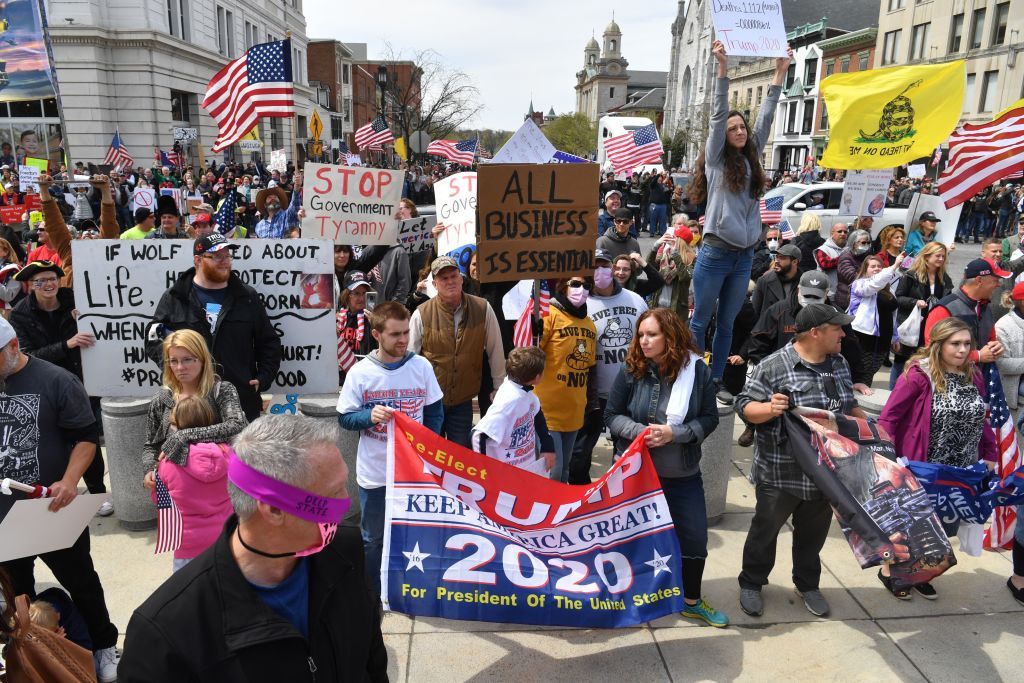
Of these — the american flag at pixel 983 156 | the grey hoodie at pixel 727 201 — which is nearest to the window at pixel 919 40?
the american flag at pixel 983 156

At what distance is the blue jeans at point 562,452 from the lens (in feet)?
16.9

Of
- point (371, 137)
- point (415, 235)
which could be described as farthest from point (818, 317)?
point (371, 137)

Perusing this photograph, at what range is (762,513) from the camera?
4238mm

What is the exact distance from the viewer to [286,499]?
5.98 feet

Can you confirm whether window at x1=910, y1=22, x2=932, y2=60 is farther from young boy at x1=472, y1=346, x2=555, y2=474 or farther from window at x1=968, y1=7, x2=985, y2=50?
young boy at x1=472, y1=346, x2=555, y2=474

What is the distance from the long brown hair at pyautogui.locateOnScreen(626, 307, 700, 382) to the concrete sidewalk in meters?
1.47

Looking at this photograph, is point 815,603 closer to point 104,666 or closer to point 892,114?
point 104,666

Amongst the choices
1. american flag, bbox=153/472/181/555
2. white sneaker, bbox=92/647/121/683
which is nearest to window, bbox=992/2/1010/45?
american flag, bbox=153/472/181/555

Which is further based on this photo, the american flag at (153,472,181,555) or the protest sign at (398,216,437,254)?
the protest sign at (398,216,437,254)

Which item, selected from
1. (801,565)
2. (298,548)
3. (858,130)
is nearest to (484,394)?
(801,565)

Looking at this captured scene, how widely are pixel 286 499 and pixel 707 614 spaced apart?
312 centimetres

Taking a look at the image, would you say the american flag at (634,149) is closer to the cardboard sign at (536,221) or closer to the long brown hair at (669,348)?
the cardboard sign at (536,221)

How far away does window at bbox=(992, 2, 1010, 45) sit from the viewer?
131ft

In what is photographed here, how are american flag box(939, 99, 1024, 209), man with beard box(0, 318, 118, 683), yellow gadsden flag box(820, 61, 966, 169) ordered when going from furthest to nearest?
yellow gadsden flag box(820, 61, 966, 169)
american flag box(939, 99, 1024, 209)
man with beard box(0, 318, 118, 683)
